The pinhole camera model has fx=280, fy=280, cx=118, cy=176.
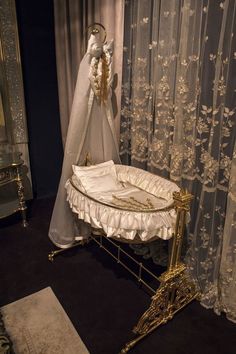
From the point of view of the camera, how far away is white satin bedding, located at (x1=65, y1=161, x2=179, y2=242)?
1.57 metres

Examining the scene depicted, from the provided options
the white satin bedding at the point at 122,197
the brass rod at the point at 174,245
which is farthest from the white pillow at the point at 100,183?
the brass rod at the point at 174,245

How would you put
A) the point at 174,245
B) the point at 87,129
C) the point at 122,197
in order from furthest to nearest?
the point at 87,129, the point at 122,197, the point at 174,245

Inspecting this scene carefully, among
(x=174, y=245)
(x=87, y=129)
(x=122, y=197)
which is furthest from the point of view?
(x=87, y=129)

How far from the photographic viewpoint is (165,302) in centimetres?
177

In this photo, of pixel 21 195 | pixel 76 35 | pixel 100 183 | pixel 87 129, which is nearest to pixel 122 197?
pixel 100 183

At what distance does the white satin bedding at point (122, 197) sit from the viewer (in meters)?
1.57

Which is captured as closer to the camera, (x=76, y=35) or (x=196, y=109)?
(x=196, y=109)

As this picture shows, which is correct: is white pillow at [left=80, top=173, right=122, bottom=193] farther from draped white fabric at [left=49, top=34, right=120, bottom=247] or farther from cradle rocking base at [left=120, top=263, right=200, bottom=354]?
cradle rocking base at [left=120, top=263, right=200, bottom=354]

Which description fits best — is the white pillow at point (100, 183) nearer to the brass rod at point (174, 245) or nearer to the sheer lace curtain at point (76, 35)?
the sheer lace curtain at point (76, 35)

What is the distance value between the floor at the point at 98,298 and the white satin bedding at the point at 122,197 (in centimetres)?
60

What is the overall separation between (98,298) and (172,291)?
1.78 feet

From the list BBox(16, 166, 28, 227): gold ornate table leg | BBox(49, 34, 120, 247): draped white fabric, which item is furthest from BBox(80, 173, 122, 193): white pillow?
BBox(16, 166, 28, 227): gold ornate table leg

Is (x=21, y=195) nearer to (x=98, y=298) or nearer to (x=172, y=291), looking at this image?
(x=98, y=298)

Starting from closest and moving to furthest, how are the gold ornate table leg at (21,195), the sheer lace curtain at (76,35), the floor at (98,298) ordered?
the floor at (98,298), the sheer lace curtain at (76,35), the gold ornate table leg at (21,195)
